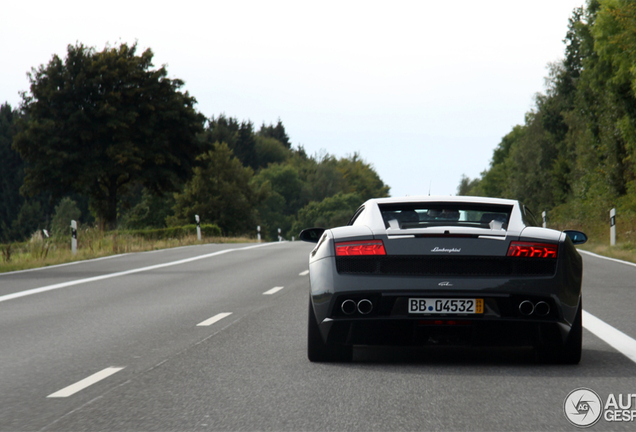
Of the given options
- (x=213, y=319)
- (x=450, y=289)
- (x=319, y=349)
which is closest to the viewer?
(x=450, y=289)

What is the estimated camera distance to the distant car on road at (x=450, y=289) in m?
5.89

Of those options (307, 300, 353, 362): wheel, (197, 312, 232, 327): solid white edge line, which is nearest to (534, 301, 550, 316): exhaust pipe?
(307, 300, 353, 362): wheel

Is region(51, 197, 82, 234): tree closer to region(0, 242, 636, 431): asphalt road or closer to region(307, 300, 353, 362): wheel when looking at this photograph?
region(0, 242, 636, 431): asphalt road

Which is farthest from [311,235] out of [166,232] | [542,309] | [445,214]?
[166,232]

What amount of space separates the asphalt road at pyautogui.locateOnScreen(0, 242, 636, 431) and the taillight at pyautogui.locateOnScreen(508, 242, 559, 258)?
84 cm

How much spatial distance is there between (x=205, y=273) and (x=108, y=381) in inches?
442

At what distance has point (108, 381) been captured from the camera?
19.1 ft

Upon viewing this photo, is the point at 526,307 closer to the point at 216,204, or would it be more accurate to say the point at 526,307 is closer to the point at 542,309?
the point at 542,309

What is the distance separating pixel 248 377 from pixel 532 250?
2163 millimetres

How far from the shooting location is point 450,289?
19.3ft

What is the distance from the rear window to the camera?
6.91m

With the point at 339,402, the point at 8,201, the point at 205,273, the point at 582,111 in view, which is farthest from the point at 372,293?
the point at 8,201

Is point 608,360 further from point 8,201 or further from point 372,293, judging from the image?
point 8,201

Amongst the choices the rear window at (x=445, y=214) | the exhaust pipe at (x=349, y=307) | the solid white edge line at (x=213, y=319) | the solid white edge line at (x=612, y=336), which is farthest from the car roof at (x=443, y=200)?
the solid white edge line at (x=213, y=319)
